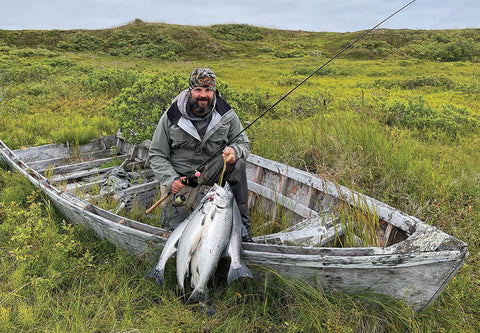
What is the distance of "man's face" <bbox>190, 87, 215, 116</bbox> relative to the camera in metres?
3.67

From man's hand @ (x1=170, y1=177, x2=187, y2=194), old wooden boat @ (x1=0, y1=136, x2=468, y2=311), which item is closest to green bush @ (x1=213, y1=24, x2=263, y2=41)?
old wooden boat @ (x1=0, y1=136, x2=468, y2=311)

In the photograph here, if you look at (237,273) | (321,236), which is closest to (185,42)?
(321,236)

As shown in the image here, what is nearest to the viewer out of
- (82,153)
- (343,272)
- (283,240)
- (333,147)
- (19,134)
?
(343,272)

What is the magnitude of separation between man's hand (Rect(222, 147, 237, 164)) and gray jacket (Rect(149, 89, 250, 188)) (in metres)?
0.23

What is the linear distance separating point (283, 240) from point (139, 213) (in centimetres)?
220

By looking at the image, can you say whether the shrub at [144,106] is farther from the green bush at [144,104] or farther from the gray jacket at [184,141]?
the gray jacket at [184,141]

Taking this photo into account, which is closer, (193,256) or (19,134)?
(193,256)

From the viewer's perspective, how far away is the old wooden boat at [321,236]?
9.12ft

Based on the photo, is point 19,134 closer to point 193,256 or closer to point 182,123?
point 182,123

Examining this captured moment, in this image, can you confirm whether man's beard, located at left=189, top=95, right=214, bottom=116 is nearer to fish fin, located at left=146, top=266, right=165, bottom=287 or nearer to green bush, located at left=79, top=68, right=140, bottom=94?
fish fin, located at left=146, top=266, right=165, bottom=287

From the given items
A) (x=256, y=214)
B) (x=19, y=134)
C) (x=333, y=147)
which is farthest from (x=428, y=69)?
(x=19, y=134)

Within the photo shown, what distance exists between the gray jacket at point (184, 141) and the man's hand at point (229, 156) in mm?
226

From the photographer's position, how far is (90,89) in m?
13.8

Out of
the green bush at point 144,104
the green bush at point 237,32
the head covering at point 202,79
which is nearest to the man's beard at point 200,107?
the head covering at point 202,79
